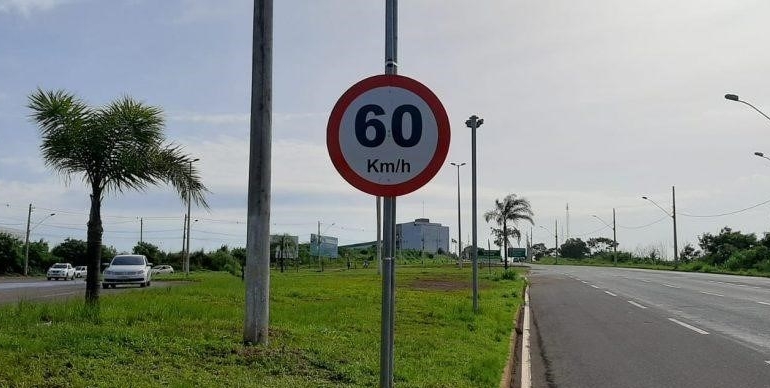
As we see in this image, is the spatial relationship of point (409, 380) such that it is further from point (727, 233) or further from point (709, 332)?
point (727, 233)

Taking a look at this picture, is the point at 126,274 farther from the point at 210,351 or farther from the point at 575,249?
the point at 575,249

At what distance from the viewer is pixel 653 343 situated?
41.0ft

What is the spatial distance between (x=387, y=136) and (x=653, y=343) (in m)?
10.2

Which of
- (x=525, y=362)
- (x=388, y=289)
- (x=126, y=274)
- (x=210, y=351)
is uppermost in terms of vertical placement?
(x=388, y=289)

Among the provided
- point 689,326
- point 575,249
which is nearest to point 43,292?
point 689,326

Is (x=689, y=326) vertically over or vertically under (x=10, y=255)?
under

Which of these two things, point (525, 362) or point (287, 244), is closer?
point (525, 362)

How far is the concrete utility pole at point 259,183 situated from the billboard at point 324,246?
287ft

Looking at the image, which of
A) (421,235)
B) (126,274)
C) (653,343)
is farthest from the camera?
(421,235)

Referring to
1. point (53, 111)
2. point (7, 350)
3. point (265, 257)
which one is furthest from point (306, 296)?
point (7, 350)

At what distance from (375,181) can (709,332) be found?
12231mm

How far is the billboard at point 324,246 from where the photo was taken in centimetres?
9656

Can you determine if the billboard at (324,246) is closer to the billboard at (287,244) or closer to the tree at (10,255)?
the billboard at (287,244)

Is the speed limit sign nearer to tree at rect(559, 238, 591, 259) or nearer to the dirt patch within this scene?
the dirt patch
